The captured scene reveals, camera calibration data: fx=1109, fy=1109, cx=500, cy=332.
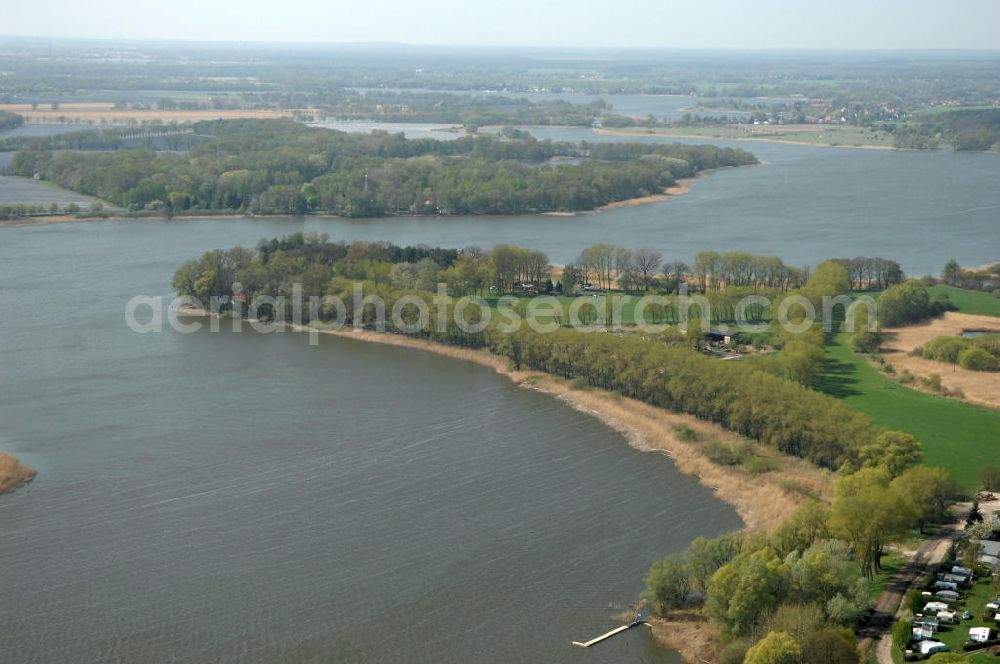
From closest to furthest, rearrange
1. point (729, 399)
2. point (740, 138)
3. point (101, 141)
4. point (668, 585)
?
point (668, 585) → point (729, 399) → point (101, 141) → point (740, 138)

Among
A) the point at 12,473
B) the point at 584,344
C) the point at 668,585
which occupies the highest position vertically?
the point at 584,344

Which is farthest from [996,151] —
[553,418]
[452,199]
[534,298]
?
[553,418]

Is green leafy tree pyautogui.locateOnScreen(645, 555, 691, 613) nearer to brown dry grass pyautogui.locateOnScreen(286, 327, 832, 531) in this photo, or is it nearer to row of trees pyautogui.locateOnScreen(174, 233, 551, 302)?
brown dry grass pyautogui.locateOnScreen(286, 327, 832, 531)

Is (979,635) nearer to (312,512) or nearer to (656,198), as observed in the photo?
(312,512)

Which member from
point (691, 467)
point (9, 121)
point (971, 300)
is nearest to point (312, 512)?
point (691, 467)

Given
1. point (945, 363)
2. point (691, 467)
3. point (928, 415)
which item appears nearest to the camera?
point (691, 467)

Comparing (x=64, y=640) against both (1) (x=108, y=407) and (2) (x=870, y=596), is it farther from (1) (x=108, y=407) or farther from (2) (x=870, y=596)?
(2) (x=870, y=596)
